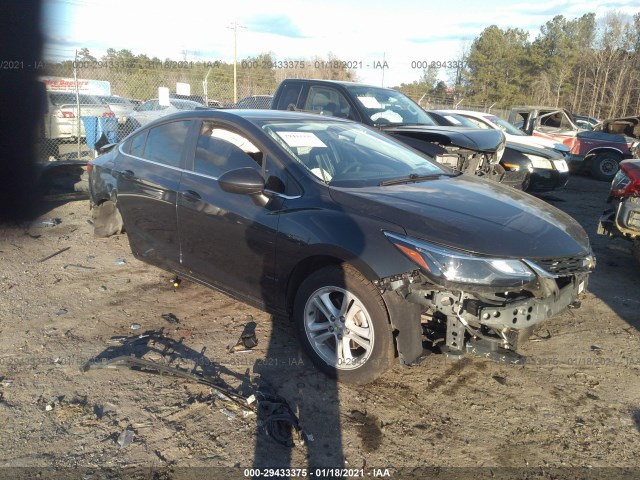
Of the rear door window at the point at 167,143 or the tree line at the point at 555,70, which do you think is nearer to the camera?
the rear door window at the point at 167,143

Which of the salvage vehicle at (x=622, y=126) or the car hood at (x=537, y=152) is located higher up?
the salvage vehicle at (x=622, y=126)

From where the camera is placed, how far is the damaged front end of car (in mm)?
2984

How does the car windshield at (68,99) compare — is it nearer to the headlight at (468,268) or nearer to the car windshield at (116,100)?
the car windshield at (116,100)

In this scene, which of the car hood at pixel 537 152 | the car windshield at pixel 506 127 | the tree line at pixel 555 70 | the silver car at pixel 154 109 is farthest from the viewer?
the tree line at pixel 555 70

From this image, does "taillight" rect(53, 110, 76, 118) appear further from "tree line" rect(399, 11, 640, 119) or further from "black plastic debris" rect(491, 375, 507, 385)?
"tree line" rect(399, 11, 640, 119)

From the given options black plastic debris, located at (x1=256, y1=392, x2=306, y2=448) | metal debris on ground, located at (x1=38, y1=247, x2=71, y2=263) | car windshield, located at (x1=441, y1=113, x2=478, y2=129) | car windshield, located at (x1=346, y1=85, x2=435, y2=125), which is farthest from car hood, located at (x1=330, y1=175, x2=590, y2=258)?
car windshield, located at (x1=441, y1=113, x2=478, y2=129)

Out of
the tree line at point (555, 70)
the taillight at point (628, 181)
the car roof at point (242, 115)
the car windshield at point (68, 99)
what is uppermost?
the tree line at point (555, 70)

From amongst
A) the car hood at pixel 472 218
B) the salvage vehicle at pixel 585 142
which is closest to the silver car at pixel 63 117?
the car hood at pixel 472 218

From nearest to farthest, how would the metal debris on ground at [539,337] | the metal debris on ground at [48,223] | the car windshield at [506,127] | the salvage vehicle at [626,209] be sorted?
the metal debris on ground at [539,337]
the salvage vehicle at [626,209]
the metal debris on ground at [48,223]
the car windshield at [506,127]

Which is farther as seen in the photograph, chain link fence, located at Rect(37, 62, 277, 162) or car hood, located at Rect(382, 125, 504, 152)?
chain link fence, located at Rect(37, 62, 277, 162)

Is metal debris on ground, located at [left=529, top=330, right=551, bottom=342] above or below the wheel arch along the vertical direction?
below

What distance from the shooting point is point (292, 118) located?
4391 mm

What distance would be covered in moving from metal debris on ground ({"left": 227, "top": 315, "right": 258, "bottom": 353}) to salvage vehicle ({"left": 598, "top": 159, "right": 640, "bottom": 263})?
381 cm

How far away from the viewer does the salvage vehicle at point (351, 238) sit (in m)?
3.05
